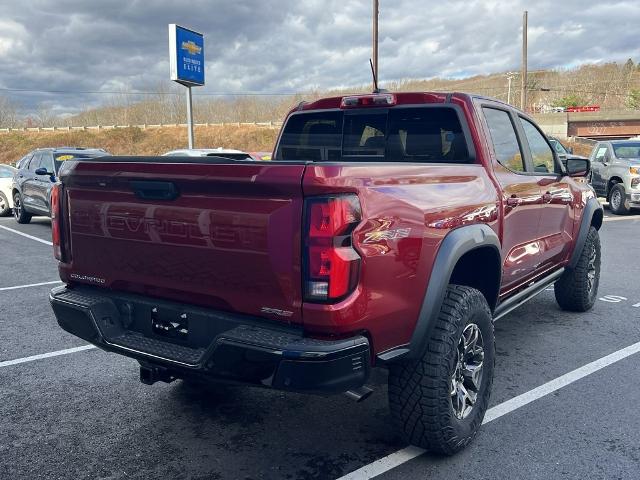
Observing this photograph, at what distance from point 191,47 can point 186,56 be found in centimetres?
47

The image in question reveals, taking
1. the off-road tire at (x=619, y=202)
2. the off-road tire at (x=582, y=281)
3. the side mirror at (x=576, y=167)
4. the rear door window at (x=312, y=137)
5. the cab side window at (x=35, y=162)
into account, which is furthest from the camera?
the off-road tire at (x=619, y=202)

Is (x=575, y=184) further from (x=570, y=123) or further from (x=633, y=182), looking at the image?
(x=570, y=123)

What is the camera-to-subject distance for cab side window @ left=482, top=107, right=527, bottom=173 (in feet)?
12.7

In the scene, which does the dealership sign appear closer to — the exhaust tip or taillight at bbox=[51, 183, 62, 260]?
taillight at bbox=[51, 183, 62, 260]

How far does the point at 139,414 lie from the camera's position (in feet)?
11.7

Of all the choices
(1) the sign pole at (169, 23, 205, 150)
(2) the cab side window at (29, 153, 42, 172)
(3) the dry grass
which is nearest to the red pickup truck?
(2) the cab side window at (29, 153, 42, 172)

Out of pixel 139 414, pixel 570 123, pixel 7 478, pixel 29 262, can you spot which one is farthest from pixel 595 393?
pixel 570 123

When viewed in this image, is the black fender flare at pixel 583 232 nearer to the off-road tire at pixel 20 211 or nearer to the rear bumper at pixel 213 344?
the rear bumper at pixel 213 344

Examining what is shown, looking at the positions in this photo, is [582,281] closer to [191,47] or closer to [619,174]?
[619,174]

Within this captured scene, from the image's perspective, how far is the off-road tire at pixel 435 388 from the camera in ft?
9.22

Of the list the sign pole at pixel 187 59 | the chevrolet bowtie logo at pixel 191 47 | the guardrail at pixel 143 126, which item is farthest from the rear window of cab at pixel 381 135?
the guardrail at pixel 143 126

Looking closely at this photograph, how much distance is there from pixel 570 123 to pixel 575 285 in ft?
235

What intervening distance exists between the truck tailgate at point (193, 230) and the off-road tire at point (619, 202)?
43.8 feet

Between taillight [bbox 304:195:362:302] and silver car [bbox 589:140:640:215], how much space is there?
43.2 ft
